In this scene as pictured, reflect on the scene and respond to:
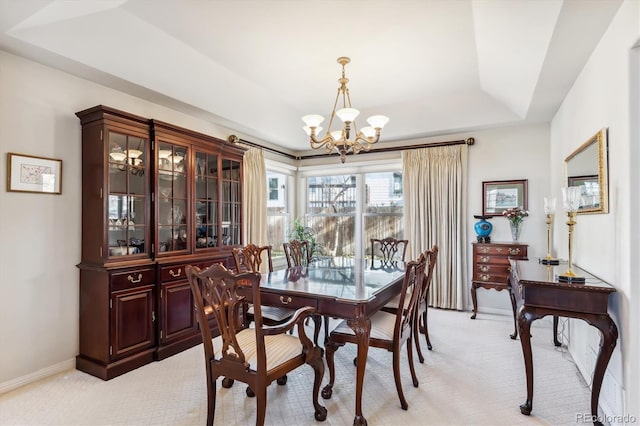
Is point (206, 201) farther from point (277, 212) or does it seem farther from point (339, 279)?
point (277, 212)

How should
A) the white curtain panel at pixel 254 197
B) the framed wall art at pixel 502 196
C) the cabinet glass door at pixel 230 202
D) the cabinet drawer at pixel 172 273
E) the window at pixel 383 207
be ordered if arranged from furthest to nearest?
the window at pixel 383 207, the white curtain panel at pixel 254 197, the framed wall art at pixel 502 196, the cabinet glass door at pixel 230 202, the cabinet drawer at pixel 172 273

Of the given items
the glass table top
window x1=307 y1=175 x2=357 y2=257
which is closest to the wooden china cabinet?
the glass table top

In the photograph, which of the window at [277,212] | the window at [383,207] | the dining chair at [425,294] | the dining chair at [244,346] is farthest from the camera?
the window at [277,212]

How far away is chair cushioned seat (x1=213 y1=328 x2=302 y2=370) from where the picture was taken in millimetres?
1950

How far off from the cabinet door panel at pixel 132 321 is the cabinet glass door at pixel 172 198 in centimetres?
47

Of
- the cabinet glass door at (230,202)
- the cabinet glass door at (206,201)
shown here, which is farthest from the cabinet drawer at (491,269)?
the cabinet glass door at (206,201)

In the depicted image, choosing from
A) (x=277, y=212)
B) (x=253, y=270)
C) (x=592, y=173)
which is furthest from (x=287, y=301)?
(x=277, y=212)

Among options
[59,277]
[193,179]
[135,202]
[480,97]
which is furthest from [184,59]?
[480,97]

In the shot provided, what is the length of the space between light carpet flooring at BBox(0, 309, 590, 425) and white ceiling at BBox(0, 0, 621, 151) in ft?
8.32

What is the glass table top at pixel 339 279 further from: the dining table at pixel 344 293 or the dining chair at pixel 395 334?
the dining chair at pixel 395 334

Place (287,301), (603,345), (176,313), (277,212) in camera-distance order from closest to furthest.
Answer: (603,345) → (287,301) → (176,313) → (277,212)

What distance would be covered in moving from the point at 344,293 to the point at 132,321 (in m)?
1.94

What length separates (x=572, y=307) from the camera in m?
2.08

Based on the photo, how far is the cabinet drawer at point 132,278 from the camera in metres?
2.77
